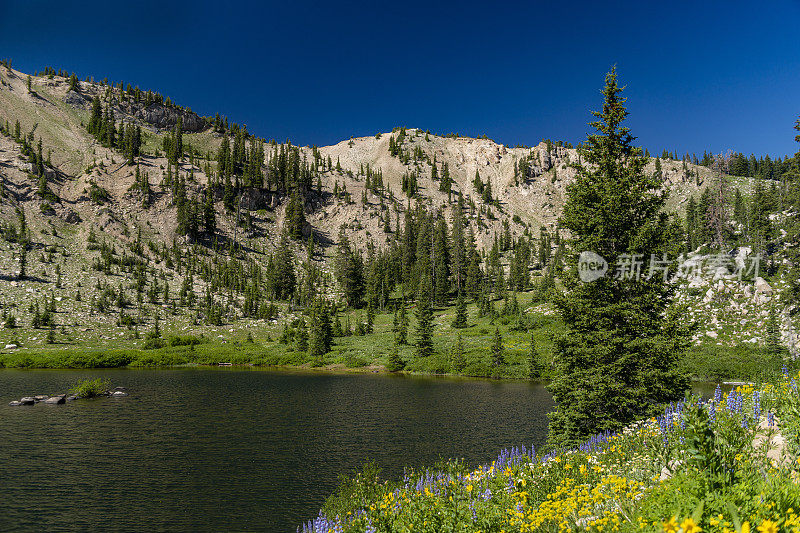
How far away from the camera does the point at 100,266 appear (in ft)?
314

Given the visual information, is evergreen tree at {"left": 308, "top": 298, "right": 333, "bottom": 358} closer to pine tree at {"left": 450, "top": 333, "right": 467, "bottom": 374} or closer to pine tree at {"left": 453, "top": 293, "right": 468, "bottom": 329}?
pine tree at {"left": 450, "top": 333, "right": 467, "bottom": 374}

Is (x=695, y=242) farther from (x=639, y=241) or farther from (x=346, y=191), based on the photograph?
(x=346, y=191)

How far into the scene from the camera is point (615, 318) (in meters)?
16.4

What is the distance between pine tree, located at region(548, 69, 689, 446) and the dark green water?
32.3 feet

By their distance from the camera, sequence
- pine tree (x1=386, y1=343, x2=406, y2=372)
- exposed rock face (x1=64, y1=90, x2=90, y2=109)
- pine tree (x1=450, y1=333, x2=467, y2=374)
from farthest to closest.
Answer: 1. exposed rock face (x1=64, y1=90, x2=90, y2=109)
2. pine tree (x1=386, y1=343, x2=406, y2=372)
3. pine tree (x1=450, y1=333, x2=467, y2=374)

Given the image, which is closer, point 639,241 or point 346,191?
point 639,241

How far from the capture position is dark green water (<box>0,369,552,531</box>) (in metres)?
17.0

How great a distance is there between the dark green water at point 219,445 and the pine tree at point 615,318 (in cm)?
986

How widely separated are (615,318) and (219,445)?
23.7m

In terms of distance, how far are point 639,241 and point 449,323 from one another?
76.9 metres

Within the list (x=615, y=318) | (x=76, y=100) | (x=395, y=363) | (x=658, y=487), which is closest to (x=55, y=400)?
(x=395, y=363)

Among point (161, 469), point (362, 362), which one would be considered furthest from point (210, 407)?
point (362, 362)

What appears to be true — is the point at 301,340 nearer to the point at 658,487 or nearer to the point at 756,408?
the point at 756,408

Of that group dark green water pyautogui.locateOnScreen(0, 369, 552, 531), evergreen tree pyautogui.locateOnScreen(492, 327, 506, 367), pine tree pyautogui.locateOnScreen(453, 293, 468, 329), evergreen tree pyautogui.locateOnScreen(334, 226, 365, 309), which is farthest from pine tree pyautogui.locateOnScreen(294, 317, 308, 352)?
evergreen tree pyautogui.locateOnScreen(492, 327, 506, 367)
